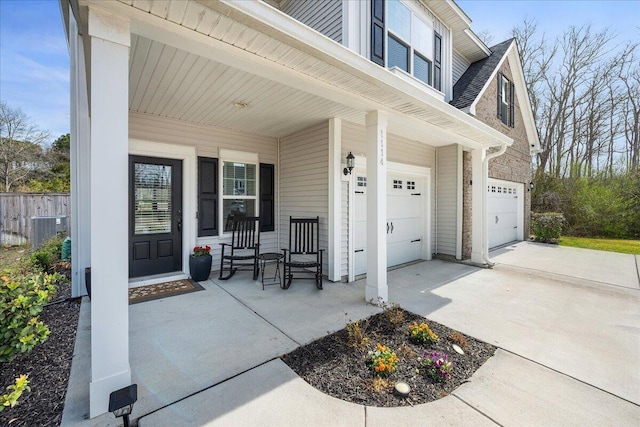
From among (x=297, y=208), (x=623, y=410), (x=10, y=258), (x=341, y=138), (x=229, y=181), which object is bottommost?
(x=623, y=410)

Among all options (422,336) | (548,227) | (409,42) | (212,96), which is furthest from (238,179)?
(548,227)

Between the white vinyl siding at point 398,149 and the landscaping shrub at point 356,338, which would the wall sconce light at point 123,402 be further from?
the white vinyl siding at point 398,149

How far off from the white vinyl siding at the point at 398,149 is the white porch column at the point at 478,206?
35.0 inches

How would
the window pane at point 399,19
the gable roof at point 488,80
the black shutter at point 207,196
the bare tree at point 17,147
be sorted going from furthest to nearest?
the bare tree at point 17,147 → the gable roof at point 488,80 → the window pane at point 399,19 → the black shutter at point 207,196

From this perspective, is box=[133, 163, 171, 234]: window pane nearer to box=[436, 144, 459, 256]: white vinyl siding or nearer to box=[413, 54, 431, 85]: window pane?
box=[413, 54, 431, 85]: window pane

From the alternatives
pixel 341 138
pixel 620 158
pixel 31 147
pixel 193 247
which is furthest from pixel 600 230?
pixel 31 147

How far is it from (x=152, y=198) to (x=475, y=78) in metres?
8.03

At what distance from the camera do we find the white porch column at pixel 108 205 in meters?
1.65

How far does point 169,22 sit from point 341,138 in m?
3.05

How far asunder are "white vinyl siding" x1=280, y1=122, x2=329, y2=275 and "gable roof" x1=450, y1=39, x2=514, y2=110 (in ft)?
12.6

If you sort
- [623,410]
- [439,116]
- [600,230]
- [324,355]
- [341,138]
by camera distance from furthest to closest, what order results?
[600,230] < [341,138] < [439,116] < [324,355] < [623,410]

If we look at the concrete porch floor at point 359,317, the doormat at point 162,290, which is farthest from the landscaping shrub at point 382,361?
the doormat at point 162,290

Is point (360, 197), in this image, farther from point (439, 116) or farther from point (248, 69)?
point (248, 69)

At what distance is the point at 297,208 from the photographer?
209 inches
